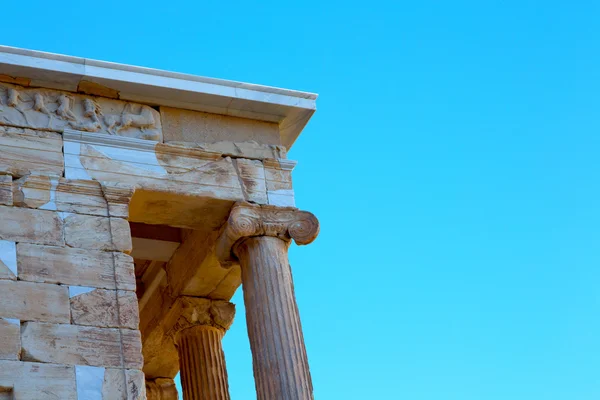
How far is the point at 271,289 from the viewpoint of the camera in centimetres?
1639

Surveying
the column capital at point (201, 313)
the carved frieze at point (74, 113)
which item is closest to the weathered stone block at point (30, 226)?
the carved frieze at point (74, 113)

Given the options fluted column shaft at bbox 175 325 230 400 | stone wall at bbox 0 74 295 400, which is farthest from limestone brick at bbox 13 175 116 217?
fluted column shaft at bbox 175 325 230 400

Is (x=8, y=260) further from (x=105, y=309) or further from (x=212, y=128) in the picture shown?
(x=212, y=128)

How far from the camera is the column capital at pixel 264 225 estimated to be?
16766mm

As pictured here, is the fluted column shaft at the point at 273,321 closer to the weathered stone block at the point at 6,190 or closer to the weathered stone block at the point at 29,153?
the weathered stone block at the point at 29,153

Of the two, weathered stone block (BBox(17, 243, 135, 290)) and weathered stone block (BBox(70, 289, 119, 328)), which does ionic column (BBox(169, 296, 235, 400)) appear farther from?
weathered stone block (BBox(70, 289, 119, 328))

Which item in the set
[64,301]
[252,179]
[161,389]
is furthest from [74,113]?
[161,389]

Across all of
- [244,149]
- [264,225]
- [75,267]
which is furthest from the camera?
[244,149]

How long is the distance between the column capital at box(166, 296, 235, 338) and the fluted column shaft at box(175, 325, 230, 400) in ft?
0.25

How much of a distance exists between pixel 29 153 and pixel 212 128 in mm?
2742

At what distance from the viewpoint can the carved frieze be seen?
16.5 meters

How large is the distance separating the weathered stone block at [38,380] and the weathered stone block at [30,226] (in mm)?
1755

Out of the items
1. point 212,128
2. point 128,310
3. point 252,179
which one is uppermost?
point 212,128

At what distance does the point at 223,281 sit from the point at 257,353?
2.81 m
